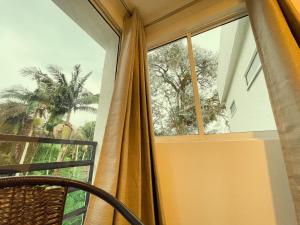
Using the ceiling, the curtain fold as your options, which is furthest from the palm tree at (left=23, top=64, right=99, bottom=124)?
the curtain fold

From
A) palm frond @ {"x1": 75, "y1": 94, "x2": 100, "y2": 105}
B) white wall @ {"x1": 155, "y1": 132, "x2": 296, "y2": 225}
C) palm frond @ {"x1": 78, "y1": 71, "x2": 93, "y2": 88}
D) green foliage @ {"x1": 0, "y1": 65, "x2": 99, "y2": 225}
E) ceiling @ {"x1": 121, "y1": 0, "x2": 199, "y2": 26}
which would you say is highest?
ceiling @ {"x1": 121, "y1": 0, "x2": 199, "y2": 26}

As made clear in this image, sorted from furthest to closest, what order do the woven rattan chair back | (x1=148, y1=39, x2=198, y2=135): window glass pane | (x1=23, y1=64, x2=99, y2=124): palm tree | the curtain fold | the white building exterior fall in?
(x1=148, y1=39, x2=198, y2=135): window glass pane < the white building exterior < (x1=23, y1=64, x2=99, y2=124): palm tree < the curtain fold < the woven rattan chair back

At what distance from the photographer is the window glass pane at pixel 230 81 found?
1118 millimetres

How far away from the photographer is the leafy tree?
4.25 ft

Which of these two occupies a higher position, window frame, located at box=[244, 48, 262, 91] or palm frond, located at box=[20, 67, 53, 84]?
window frame, located at box=[244, 48, 262, 91]

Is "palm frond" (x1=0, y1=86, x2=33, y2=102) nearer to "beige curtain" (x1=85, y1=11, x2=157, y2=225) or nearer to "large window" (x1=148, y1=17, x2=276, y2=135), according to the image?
"beige curtain" (x1=85, y1=11, x2=157, y2=225)

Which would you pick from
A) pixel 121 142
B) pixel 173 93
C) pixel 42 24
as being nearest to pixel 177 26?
pixel 173 93

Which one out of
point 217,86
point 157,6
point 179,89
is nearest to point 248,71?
point 217,86

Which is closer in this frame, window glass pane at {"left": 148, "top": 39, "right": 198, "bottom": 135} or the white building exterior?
the white building exterior

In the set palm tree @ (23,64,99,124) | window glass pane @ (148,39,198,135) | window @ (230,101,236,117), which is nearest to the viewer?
palm tree @ (23,64,99,124)

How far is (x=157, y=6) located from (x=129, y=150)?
1.43 m

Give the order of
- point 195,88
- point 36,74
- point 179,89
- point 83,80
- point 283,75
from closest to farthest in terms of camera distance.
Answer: point 283,75 → point 36,74 → point 83,80 → point 195,88 → point 179,89

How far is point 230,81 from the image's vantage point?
4.25ft

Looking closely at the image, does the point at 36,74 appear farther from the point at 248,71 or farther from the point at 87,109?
the point at 248,71
